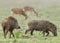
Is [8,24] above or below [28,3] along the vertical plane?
below

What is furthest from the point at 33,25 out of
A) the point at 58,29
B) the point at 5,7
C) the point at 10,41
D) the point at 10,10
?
the point at 5,7

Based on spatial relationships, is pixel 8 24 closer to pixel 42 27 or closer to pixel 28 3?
pixel 42 27

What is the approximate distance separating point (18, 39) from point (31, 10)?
37.3 ft

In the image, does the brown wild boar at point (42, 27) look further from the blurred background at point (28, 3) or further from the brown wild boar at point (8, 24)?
the blurred background at point (28, 3)

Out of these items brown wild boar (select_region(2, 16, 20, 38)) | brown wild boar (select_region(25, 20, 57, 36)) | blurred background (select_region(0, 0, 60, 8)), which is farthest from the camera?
blurred background (select_region(0, 0, 60, 8))

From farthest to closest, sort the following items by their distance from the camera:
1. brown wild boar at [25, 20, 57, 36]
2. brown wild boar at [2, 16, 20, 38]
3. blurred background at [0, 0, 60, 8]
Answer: blurred background at [0, 0, 60, 8]
brown wild boar at [25, 20, 57, 36]
brown wild boar at [2, 16, 20, 38]

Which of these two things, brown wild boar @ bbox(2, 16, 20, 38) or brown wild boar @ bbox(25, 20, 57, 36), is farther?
brown wild boar @ bbox(25, 20, 57, 36)

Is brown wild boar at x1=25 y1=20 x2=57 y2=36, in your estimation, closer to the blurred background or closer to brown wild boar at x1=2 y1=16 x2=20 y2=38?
brown wild boar at x1=2 y1=16 x2=20 y2=38

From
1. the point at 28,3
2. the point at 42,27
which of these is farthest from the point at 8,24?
the point at 28,3

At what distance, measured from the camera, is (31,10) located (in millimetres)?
24562

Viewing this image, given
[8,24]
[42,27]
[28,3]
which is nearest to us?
[8,24]

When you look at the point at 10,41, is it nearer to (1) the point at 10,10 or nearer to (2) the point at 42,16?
(2) the point at 42,16

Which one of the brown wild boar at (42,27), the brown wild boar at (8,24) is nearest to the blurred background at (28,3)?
the brown wild boar at (42,27)

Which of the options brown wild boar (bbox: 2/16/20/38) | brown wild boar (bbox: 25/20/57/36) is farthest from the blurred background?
brown wild boar (bbox: 2/16/20/38)
